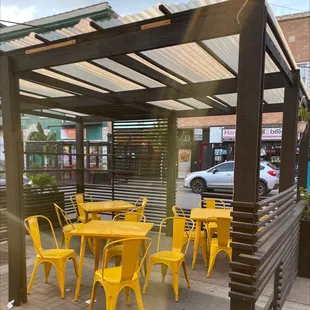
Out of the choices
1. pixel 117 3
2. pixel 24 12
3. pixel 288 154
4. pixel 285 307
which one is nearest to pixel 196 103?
pixel 288 154

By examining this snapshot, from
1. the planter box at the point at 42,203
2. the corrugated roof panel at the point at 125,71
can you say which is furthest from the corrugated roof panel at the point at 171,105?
the planter box at the point at 42,203

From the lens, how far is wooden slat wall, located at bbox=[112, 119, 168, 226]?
6051mm

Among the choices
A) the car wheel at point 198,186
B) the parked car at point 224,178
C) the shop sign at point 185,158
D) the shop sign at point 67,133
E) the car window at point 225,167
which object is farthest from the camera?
the shop sign at point 67,133

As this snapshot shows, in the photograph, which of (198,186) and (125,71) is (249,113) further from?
(198,186)

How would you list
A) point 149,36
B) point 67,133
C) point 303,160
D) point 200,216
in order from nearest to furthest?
point 149,36, point 200,216, point 303,160, point 67,133

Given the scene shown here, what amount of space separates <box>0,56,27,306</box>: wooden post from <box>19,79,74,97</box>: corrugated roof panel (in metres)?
1.18

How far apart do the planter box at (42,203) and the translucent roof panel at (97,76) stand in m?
3.17

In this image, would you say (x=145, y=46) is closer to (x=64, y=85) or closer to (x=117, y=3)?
(x=117, y=3)

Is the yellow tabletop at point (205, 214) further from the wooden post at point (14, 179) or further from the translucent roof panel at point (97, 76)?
the wooden post at point (14, 179)

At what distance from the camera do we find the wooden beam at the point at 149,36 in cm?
199

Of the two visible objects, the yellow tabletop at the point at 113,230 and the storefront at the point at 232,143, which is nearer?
the yellow tabletop at the point at 113,230

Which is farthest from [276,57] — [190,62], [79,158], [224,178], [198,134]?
[198,134]

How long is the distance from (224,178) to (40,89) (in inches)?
358

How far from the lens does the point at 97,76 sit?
3.82m
